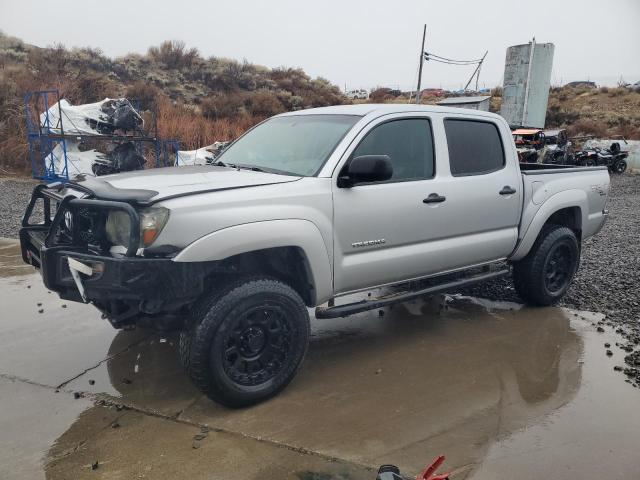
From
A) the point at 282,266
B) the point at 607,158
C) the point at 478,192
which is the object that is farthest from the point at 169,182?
the point at 607,158

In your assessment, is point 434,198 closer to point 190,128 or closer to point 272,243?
point 272,243

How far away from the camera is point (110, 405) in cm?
328

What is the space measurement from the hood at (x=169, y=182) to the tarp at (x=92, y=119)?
32.8 feet

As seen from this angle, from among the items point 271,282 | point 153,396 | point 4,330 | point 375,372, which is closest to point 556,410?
point 375,372

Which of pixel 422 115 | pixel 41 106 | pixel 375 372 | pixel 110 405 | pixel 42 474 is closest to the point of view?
pixel 42 474

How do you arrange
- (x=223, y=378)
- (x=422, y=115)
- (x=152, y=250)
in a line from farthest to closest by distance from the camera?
(x=422, y=115)
(x=223, y=378)
(x=152, y=250)

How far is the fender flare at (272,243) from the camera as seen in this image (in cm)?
292

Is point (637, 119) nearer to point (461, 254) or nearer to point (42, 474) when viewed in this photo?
point (461, 254)

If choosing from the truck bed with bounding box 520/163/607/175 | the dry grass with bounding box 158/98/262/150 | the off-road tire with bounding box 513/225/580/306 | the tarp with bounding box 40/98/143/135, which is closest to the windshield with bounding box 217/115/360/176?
the truck bed with bounding box 520/163/607/175

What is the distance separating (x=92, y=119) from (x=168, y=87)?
14058mm

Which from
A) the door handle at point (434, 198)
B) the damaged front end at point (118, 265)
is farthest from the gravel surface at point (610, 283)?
the damaged front end at point (118, 265)

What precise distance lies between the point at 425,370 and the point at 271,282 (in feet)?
4.67

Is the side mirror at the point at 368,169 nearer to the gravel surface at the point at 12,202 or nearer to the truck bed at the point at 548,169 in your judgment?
the truck bed at the point at 548,169

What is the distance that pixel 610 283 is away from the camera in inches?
229
